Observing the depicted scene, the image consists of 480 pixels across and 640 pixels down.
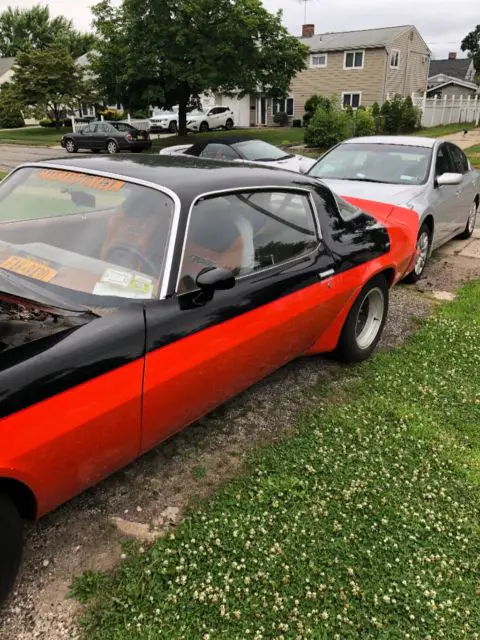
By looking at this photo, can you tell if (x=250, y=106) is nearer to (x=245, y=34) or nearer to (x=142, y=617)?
(x=245, y=34)

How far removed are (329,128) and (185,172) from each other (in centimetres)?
2018

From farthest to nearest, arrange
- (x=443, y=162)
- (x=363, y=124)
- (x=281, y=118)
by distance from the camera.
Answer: (x=281, y=118)
(x=363, y=124)
(x=443, y=162)

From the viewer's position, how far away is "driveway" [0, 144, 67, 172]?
19.4 meters

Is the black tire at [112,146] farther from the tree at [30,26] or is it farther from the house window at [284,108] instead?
the tree at [30,26]

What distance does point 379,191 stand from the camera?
6.34m

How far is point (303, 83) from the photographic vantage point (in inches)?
1527

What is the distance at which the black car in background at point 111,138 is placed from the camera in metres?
23.0

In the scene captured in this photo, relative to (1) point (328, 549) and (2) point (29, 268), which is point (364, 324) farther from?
(2) point (29, 268)

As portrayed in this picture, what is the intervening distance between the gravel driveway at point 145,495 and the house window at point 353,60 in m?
36.9

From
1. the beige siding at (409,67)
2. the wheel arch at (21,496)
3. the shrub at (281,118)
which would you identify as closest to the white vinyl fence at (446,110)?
the beige siding at (409,67)

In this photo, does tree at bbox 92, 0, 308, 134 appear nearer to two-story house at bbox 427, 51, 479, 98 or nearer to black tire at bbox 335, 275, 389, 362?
black tire at bbox 335, 275, 389, 362

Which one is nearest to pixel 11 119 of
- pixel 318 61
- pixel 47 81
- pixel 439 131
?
pixel 47 81

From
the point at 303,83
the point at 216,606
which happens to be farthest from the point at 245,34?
the point at 216,606

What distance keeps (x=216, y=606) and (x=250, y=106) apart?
1667 inches
